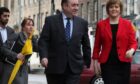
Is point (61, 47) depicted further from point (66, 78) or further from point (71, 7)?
point (71, 7)

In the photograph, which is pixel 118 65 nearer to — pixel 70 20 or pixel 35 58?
pixel 70 20

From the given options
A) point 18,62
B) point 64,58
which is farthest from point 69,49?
point 18,62

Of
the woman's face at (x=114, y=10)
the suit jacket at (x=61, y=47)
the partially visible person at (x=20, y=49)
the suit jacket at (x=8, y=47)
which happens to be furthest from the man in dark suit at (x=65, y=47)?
the partially visible person at (x=20, y=49)

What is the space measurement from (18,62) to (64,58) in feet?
4.20

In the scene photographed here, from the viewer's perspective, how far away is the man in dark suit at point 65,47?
8.64m

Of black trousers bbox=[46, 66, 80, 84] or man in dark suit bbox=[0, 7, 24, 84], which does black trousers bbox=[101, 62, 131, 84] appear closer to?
black trousers bbox=[46, 66, 80, 84]

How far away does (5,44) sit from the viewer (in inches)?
396

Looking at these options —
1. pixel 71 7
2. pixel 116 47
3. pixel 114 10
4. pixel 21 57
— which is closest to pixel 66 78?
pixel 116 47

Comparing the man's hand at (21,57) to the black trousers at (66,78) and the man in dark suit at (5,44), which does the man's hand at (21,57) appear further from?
the black trousers at (66,78)

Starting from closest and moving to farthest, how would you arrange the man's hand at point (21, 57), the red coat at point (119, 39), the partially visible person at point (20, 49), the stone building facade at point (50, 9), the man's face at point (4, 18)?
the red coat at point (119, 39) < the man's hand at point (21, 57) < the partially visible person at point (20, 49) < the man's face at point (4, 18) < the stone building facade at point (50, 9)

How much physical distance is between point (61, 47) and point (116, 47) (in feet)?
2.59

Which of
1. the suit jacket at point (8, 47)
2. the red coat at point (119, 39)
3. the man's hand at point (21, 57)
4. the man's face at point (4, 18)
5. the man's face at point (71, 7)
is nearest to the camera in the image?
the red coat at point (119, 39)

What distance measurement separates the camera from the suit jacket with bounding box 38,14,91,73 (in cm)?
866

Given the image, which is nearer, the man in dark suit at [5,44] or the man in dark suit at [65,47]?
the man in dark suit at [65,47]
